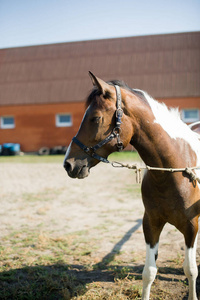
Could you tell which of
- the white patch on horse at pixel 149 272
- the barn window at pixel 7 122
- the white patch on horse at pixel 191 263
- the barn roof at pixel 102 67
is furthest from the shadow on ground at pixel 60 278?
the barn window at pixel 7 122

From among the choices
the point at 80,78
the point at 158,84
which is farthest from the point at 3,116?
the point at 158,84

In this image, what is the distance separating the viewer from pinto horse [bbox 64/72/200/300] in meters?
2.52

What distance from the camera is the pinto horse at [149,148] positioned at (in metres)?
2.52

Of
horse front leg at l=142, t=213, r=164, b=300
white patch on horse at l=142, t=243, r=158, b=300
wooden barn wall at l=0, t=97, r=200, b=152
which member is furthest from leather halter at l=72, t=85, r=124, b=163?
wooden barn wall at l=0, t=97, r=200, b=152

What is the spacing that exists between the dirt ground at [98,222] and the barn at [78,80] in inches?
475

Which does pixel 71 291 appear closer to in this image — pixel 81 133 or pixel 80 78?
pixel 81 133

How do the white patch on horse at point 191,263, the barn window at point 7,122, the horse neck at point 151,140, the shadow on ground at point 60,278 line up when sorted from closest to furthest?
the horse neck at point 151,140, the white patch on horse at point 191,263, the shadow on ground at point 60,278, the barn window at point 7,122

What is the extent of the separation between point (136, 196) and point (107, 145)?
568cm

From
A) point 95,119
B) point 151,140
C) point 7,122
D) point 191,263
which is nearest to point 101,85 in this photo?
point 95,119

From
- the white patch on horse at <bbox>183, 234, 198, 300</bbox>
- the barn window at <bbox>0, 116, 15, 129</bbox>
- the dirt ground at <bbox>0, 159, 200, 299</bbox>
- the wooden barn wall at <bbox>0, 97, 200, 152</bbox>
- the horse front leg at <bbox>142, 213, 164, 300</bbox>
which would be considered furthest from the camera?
the barn window at <bbox>0, 116, 15, 129</bbox>

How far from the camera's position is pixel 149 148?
2.67m

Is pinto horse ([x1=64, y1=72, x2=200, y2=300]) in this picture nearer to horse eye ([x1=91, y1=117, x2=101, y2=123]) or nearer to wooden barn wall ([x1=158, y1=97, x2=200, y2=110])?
horse eye ([x1=91, y1=117, x2=101, y2=123])

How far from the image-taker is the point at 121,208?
6.92m

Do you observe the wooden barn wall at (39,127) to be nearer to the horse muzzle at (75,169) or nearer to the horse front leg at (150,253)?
the horse front leg at (150,253)
